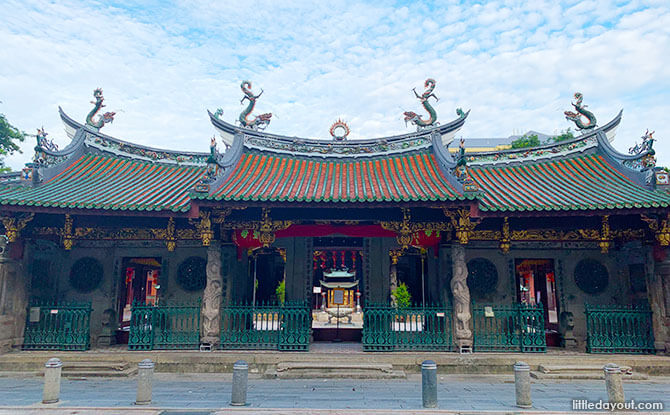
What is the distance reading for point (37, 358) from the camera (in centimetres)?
958

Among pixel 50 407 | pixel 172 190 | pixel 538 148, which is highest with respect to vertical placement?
pixel 538 148

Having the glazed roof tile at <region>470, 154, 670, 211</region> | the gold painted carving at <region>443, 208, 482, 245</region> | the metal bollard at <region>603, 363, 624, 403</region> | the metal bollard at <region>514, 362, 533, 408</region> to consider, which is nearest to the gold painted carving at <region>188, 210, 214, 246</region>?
the gold painted carving at <region>443, 208, 482, 245</region>

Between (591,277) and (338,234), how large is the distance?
781cm

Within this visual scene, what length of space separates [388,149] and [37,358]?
11.6 m

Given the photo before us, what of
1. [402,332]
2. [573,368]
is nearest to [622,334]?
[573,368]

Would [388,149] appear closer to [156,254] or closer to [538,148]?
[538,148]

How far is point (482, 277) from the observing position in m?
12.0

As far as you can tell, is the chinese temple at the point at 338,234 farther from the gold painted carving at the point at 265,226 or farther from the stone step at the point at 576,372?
the stone step at the point at 576,372

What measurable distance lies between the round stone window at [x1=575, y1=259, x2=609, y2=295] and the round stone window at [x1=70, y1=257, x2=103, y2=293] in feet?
48.7

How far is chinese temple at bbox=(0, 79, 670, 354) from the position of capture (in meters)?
10.0

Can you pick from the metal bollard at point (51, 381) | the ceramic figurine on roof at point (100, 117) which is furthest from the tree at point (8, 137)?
the metal bollard at point (51, 381)

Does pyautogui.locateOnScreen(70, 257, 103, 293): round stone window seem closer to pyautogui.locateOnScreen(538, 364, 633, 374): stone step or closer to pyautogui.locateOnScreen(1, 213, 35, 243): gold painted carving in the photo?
pyautogui.locateOnScreen(1, 213, 35, 243): gold painted carving

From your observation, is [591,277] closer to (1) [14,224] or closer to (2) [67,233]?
(2) [67,233]

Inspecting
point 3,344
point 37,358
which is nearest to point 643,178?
point 37,358
